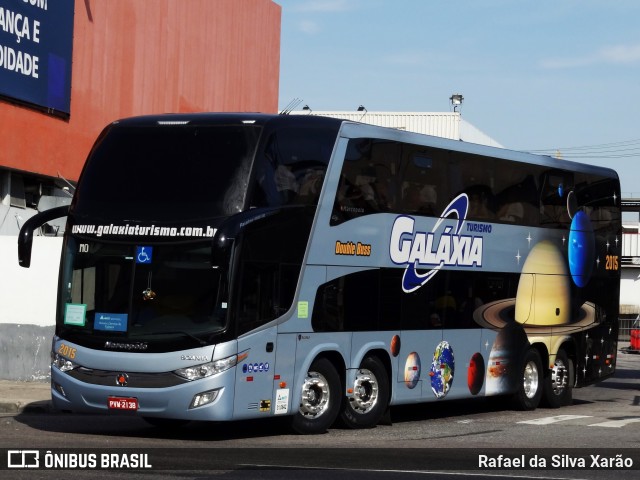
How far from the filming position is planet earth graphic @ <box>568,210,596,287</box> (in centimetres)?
2208

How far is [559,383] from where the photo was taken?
866 inches

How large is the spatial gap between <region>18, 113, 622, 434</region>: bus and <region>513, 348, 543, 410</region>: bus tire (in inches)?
42.1

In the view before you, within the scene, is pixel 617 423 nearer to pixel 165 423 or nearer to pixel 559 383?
pixel 559 383

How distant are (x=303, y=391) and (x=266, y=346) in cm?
114

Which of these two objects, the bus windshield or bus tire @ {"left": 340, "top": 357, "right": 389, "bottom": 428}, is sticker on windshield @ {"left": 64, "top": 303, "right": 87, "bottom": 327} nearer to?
the bus windshield

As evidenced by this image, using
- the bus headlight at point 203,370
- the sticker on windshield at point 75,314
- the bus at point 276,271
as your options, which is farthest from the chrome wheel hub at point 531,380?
the sticker on windshield at point 75,314

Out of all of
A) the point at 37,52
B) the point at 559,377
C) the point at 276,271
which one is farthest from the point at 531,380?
the point at 37,52

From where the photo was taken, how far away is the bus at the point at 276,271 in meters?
14.5

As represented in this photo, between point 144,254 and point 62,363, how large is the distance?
177cm

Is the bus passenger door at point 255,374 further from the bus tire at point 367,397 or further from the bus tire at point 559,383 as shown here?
the bus tire at point 559,383

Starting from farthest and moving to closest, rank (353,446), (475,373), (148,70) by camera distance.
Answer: (148,70)
(475,373)
(353,446)

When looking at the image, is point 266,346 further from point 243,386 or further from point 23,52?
point 23,52

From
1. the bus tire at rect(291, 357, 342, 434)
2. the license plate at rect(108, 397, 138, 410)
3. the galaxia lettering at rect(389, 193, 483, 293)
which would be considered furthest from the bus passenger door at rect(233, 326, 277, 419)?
the galaxia lettering at rect(389, 193, 483, 293)

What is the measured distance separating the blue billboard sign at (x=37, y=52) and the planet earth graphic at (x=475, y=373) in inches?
499
